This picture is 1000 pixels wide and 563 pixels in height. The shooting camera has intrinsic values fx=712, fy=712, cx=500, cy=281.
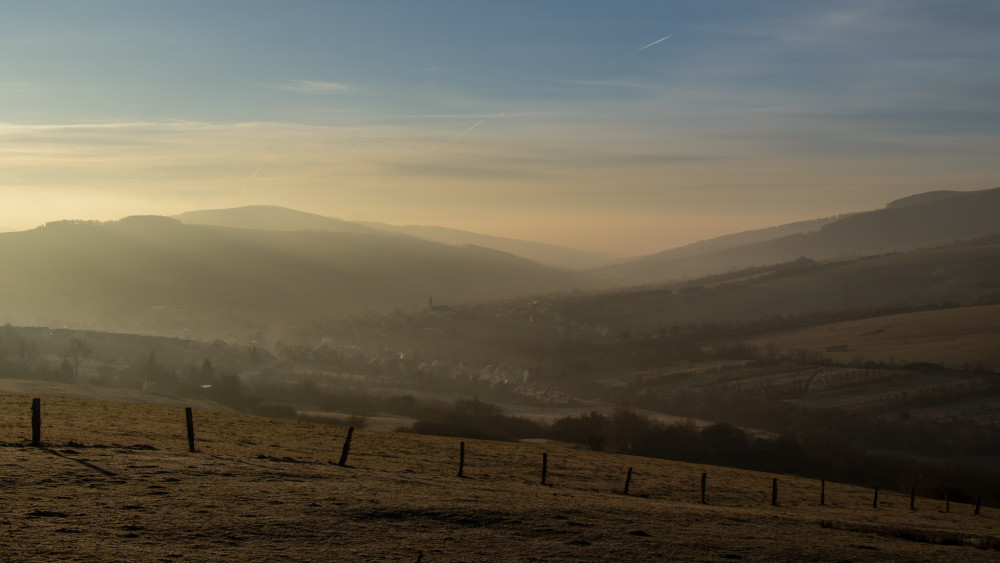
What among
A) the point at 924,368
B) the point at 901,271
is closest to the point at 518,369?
the point at 924,368

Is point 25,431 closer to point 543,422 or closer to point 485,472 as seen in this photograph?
point 485,472

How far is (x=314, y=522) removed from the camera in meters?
13.0

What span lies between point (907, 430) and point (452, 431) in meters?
47.6

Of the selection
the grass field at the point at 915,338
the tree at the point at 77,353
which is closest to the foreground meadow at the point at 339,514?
the tree at the point at 77,353

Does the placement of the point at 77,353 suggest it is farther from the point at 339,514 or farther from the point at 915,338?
the point at 915,338

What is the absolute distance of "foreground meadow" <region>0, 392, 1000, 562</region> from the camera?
37.6 feet

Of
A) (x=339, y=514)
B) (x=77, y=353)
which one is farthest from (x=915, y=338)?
(x=77, y=353)

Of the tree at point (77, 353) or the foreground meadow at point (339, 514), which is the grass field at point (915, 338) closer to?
the foreground meadow at point (339, 514)

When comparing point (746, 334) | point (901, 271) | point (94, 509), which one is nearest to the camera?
point (94, 509)

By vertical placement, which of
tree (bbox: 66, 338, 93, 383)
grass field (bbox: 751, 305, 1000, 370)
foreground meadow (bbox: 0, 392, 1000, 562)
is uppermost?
grass field (bbox: 751, 305, 1000, 370)

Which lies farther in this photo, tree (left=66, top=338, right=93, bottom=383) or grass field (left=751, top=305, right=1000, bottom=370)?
grass field (left=751, top=305, right=1000, bottom=370)

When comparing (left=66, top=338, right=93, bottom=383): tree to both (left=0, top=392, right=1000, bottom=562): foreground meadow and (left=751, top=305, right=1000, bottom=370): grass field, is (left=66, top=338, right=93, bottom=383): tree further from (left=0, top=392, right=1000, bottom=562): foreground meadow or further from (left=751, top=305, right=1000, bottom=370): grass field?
(left=751, top=305, right=1000, bottom=370): grass field

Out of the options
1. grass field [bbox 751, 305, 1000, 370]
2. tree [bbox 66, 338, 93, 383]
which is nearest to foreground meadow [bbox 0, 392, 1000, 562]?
tree [bbox 66, 338, 93, 383]

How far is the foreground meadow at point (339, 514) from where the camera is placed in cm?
1146
